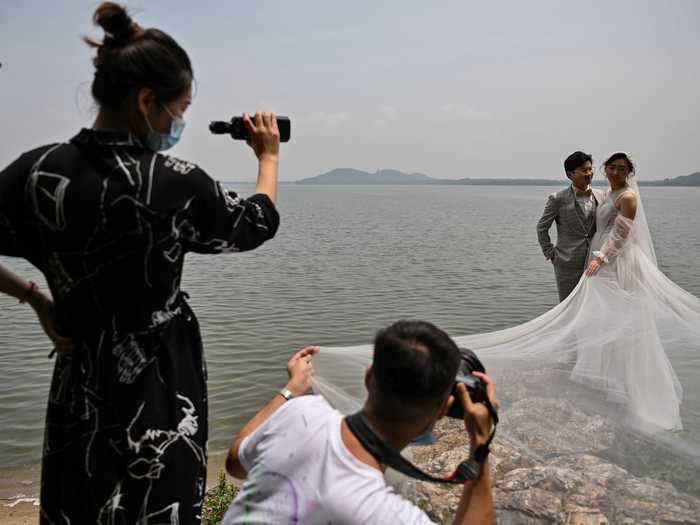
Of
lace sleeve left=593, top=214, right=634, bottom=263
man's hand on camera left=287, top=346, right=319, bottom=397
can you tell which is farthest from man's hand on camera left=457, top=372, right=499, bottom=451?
lace sleeve left=593, top=214, right=634, bottom=263

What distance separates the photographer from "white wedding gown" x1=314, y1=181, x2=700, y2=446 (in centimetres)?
304

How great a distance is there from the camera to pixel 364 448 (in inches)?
56.2

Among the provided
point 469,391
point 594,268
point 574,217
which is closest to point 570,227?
point 574,217

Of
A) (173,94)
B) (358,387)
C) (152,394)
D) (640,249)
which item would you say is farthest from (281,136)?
(640,249)

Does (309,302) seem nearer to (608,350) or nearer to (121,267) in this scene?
(608,350)

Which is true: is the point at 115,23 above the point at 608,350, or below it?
above

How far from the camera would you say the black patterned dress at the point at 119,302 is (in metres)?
1.54

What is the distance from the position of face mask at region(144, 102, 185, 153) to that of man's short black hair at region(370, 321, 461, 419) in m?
0.76

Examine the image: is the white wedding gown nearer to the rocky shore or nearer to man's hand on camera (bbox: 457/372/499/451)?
the rocky shore

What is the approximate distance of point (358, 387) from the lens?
9.26 feet

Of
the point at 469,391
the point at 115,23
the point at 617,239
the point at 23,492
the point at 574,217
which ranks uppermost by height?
the point at 115,23

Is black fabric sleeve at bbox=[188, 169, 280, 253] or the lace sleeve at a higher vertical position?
black fabric sleeve at bbox=[188, 169, 280, 253]

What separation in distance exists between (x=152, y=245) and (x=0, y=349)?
705 cm

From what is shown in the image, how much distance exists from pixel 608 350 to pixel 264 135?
2.71 meters
